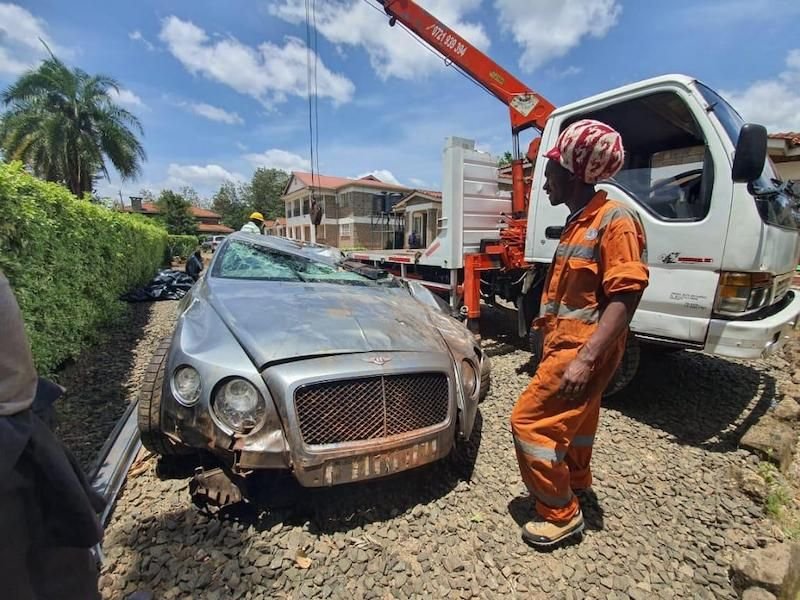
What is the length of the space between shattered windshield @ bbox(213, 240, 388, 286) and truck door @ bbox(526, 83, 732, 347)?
216cm

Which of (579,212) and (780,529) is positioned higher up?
(579,212)

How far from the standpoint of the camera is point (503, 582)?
1.81m

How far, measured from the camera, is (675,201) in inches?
121

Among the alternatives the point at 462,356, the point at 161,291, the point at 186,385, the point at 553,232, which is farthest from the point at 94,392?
the point at 161,291

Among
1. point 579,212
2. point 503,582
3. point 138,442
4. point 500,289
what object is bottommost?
point 503,582

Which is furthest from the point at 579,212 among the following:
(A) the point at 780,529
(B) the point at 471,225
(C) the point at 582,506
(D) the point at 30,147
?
(D) the point at 30,147

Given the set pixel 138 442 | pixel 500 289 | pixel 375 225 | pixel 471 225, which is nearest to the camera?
pixel 138 442

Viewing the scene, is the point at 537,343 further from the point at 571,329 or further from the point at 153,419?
the point at 153,419

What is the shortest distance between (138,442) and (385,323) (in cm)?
188

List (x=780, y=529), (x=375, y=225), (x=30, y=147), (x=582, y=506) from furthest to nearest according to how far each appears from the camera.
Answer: (x=375, y=225) < (x=30, y=147) < (x=582, y=506) < (x=780, y=529)

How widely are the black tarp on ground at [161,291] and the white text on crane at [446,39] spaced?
6.45 m

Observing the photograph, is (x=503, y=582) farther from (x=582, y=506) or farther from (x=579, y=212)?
(x=579, y=212)

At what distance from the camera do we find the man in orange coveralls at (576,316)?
167cm

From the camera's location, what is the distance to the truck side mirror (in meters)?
2.44
